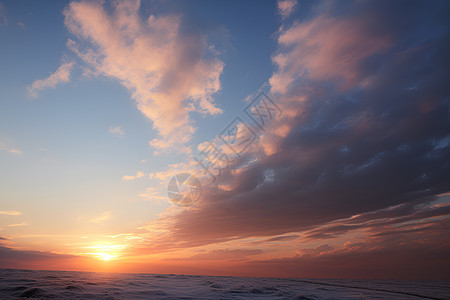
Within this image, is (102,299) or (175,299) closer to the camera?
(102,299)

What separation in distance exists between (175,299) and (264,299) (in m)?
5.43

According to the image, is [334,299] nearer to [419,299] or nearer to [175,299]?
[419,299]

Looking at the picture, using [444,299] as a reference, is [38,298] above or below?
above

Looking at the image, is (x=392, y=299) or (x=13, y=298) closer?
(x=13, y=298)

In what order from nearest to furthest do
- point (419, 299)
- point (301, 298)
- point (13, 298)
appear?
point (13, 298) → point (301, 298) → point (419, 299)

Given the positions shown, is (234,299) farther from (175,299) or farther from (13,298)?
(13,298)

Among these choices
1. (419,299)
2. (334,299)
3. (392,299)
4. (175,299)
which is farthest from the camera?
(419,299)

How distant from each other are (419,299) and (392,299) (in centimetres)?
322

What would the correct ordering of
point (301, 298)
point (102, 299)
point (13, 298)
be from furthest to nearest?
1. point (301, 298)
2. point (102, 299)
3. point (13, 298)

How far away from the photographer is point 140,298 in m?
12.1

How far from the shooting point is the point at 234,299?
12.7 meters

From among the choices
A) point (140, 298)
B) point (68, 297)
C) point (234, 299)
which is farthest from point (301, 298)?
point (68, 297)

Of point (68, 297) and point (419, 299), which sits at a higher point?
point (68, 297)

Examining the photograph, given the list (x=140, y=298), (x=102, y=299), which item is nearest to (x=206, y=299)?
(x=140, y=298)
